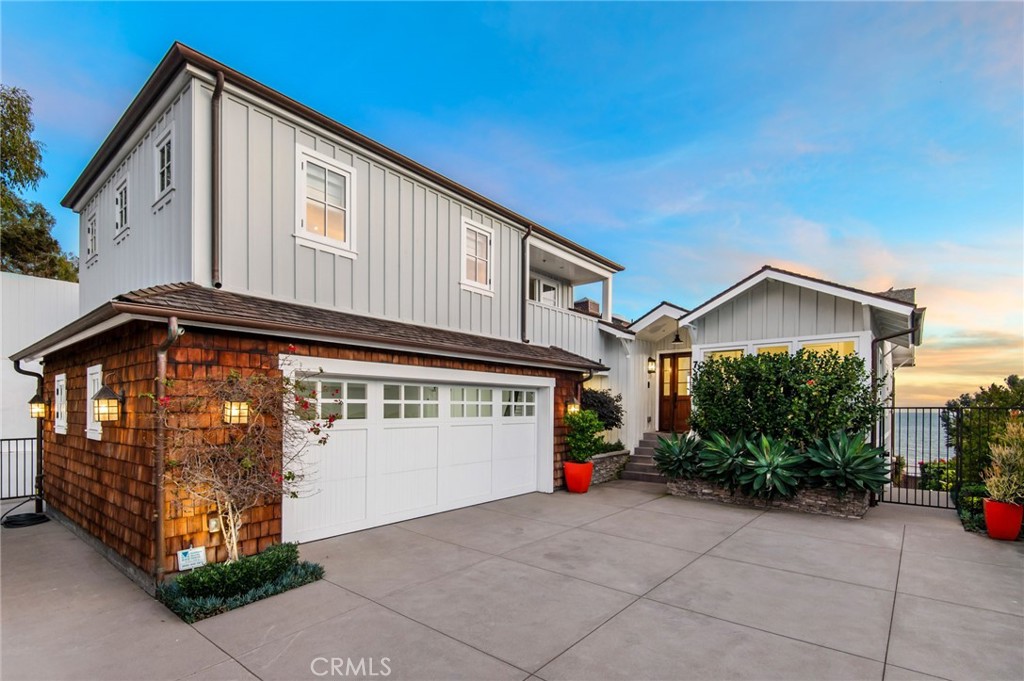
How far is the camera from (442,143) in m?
14.3

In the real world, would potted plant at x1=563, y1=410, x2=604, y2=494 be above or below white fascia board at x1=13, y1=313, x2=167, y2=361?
below

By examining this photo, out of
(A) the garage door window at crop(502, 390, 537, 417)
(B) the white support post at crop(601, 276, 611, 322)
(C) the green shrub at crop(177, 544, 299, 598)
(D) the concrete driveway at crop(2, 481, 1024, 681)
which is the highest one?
(B) the white support post at crop(601, 276, 611, 322)

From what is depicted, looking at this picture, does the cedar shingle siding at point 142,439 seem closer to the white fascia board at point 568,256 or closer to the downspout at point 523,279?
the downspout at point 523,279

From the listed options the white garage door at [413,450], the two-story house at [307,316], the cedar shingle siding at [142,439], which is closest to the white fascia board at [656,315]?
the two-story house at [307,316]

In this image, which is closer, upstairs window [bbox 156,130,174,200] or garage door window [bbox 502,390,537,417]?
upstairs window [bbox 156,130,174,200]

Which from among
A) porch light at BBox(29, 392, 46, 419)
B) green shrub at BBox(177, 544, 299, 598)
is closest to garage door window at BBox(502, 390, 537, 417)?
green shrub at BBox(177, 544, 299, 598)

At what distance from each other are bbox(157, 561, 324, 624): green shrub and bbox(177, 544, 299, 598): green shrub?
0.03 metres

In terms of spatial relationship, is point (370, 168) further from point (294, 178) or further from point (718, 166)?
point (718, 166)

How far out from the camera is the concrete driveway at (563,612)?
10.6 feet

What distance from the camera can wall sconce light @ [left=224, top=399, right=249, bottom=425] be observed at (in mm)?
4738

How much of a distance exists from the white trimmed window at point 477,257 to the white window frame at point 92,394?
527 centimetres

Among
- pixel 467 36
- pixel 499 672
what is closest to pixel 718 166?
pixel 467 36

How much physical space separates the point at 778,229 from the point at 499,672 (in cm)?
1317

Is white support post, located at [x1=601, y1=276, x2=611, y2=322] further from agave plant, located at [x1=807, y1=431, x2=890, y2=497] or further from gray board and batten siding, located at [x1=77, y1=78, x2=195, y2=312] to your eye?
gray board and batten siding, located at [x1=77, y1=78, x2=195, y2=312]
